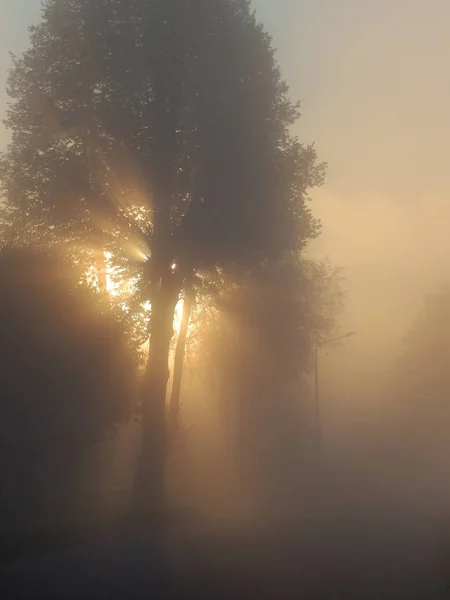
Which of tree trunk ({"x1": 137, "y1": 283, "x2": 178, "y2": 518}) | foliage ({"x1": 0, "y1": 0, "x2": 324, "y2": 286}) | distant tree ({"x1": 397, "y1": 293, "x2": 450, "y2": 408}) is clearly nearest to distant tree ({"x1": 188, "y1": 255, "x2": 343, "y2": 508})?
tree trunk ({"x1": 137, "y1": 283, "x2": 178, "y2": 518})

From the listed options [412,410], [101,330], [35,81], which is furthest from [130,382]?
[412,410]

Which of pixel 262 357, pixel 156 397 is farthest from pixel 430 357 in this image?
pixel 156 397

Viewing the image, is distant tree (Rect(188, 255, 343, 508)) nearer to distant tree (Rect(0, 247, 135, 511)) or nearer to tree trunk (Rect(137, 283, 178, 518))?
tree trunk (Rect(137, 283, 178, 518))

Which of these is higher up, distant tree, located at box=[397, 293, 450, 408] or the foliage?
distant tree, located at box=[397, 293, 450, 408]

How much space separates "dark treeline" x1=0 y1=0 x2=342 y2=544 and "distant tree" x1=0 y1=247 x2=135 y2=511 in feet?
0.21

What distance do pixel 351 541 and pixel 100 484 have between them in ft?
33.0

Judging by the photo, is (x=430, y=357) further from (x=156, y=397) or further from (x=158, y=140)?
(x=158, y=140)

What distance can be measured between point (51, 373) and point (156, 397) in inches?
244

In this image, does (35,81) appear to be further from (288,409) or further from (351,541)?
(288,409)

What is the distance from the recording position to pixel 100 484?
22.5m

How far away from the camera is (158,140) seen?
2241 centimetres

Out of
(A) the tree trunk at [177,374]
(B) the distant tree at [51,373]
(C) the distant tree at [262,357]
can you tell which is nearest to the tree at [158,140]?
(B) the distant tree at [51,373]

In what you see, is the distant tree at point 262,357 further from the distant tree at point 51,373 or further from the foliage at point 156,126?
the distant tree at point 51,373

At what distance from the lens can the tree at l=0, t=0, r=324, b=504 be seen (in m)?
21.9
